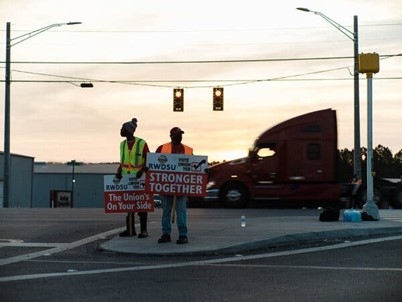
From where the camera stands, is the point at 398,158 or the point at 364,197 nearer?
the point at 364,197

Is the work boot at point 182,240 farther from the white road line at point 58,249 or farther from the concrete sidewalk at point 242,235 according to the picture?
the white road line at point 58,249

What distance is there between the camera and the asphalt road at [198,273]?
8883mm

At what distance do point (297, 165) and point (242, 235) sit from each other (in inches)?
682

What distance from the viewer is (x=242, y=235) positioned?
13875mm

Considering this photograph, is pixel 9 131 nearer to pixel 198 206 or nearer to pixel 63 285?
pixel 198 206

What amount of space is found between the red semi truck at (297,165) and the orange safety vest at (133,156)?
16281 mm

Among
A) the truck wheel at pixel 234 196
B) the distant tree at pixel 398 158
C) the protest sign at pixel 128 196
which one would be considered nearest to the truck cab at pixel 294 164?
the truck wheel at pixel 234 196

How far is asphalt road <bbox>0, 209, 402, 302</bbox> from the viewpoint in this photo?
8883 millimetres

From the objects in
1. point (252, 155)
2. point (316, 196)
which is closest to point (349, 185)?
point (316, 196)

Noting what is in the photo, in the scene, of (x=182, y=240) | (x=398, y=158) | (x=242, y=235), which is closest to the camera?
(x=182, y=240)

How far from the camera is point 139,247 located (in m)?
12.9

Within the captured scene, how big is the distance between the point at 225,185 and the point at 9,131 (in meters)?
17.4

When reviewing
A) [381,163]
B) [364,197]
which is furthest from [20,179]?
[381,163]

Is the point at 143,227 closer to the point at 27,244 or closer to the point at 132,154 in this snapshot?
the point at 132,154
